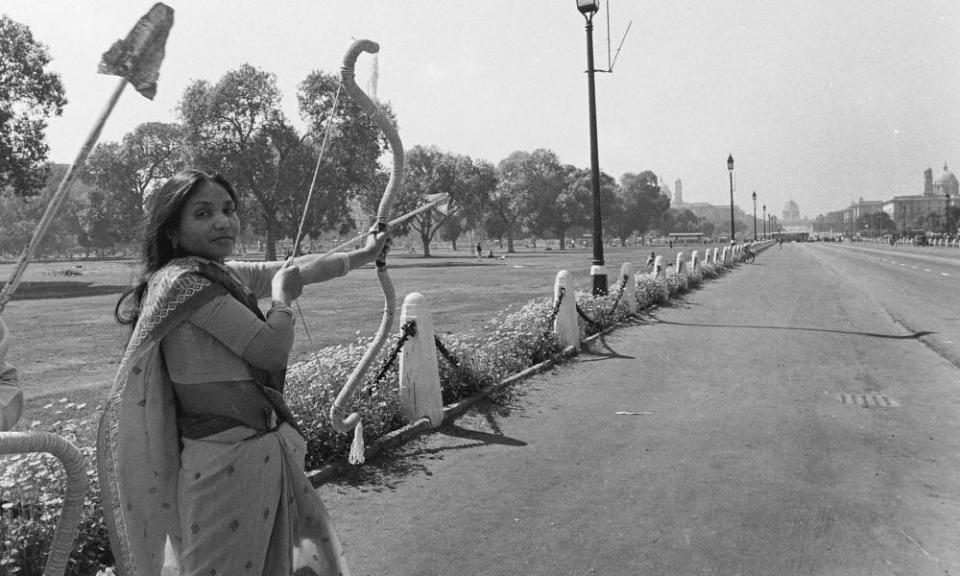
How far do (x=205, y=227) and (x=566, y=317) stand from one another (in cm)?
918

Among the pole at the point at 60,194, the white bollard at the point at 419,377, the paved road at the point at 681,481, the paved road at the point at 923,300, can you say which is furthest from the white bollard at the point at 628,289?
the pole at the point at 60,194

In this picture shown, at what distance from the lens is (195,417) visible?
218 cm

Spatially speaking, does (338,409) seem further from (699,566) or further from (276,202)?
(276,202)

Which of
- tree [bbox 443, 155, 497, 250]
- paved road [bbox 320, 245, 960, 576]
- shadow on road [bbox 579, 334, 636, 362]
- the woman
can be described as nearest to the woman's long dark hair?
the woman

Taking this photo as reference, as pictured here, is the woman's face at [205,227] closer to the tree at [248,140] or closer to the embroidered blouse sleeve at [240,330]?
the embroidered blouse sleeve at [240,330]

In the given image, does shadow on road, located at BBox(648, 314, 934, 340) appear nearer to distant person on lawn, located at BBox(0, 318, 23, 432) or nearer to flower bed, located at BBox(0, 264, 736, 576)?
flower bed, located at BBox(0, 264, 736, 576)

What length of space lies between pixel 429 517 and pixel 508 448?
1.67m

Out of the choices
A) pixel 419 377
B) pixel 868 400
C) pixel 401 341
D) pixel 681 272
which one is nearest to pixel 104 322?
pixel 401 341

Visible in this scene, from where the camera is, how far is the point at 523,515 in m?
4.70

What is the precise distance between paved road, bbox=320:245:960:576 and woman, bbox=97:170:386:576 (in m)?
1.90

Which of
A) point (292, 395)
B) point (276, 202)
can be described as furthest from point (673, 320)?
point (276, 202)

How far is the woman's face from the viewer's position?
88.9 inches

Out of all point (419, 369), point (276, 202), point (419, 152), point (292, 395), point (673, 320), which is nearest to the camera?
point (292, 395)

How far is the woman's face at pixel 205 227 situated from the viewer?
226 centimetres
